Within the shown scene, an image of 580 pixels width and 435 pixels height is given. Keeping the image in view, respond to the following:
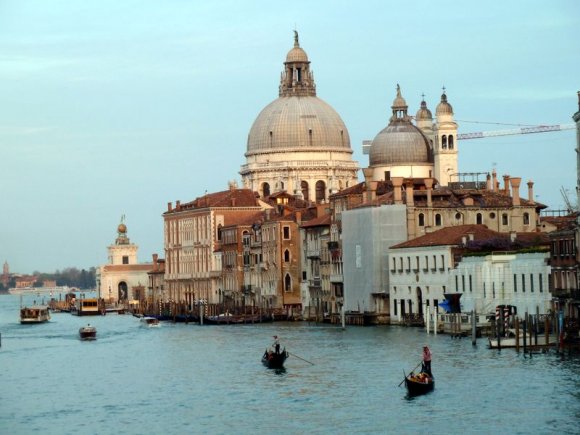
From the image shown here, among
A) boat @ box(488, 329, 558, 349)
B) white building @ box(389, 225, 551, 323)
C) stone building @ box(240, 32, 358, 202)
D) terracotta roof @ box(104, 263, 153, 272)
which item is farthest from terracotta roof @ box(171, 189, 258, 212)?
boat @ box(488, 329, 558, 349)

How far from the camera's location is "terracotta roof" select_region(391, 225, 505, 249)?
79.8 m

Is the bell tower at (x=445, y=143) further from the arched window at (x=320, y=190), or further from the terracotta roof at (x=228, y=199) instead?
the arched window at (x=320, y=190)

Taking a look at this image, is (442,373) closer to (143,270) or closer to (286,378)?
(286,378)

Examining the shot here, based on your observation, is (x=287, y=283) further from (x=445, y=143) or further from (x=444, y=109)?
(x=444, y=109)

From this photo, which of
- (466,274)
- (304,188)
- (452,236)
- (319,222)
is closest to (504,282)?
(466,274)

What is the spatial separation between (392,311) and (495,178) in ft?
48.1

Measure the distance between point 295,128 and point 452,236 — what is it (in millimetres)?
58679

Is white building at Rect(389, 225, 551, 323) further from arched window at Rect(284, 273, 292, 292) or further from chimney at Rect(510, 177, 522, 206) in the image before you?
arched window at Rect(284, 273, 292, 292)

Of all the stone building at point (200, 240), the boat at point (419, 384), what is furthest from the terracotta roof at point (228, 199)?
the boat at point (419, 384)

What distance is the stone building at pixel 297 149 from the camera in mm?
138625

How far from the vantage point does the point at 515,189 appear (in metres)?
89.7

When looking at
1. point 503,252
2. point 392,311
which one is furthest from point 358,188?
point 503,252

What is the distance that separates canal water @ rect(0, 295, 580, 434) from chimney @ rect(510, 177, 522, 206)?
55.2 feet

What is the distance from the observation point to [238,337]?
81500 mm
